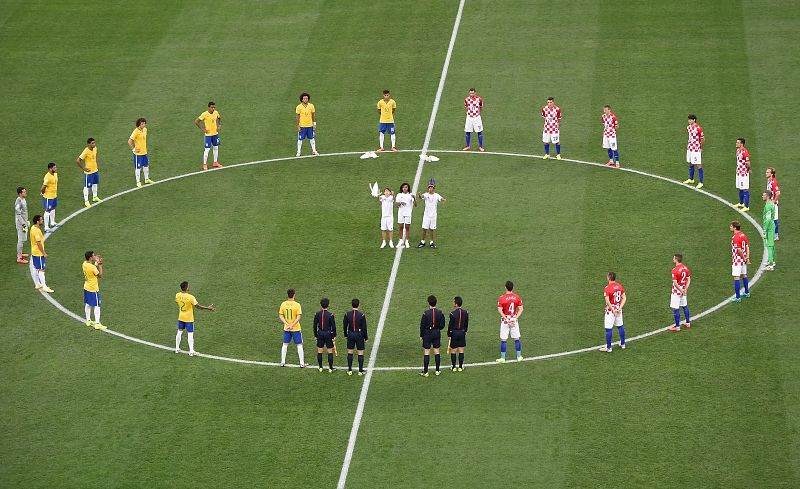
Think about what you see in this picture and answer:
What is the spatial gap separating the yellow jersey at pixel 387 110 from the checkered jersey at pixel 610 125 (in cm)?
666

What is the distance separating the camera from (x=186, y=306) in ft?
105

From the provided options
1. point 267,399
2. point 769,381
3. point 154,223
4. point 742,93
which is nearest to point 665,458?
point 769,381

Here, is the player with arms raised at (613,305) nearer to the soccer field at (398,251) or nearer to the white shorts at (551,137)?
the soccer field at (398,251)

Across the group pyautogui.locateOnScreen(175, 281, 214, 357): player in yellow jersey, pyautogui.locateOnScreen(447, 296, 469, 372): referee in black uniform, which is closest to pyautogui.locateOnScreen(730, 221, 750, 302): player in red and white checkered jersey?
pyautogui.locateOnScreen(447, 296, 469, 372): referee in black uniform

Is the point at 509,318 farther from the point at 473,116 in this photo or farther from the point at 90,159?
the point at 90,159

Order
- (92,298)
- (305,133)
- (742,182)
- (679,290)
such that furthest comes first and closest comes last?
(305,133) → (742,182) → (92,298) → (679,290)

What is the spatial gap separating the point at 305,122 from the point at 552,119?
7.77m

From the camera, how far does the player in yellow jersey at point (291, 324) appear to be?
103 ft

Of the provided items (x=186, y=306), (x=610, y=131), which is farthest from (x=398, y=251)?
(x=610, y=131)

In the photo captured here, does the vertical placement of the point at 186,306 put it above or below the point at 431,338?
above

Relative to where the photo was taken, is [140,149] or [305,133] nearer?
[140,149]

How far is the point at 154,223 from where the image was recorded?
132 ft

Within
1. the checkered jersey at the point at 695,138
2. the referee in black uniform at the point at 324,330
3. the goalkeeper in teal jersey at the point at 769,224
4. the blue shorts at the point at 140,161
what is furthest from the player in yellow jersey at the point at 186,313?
the checkered jersey at the point at 695,138

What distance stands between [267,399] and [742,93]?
24099mm
